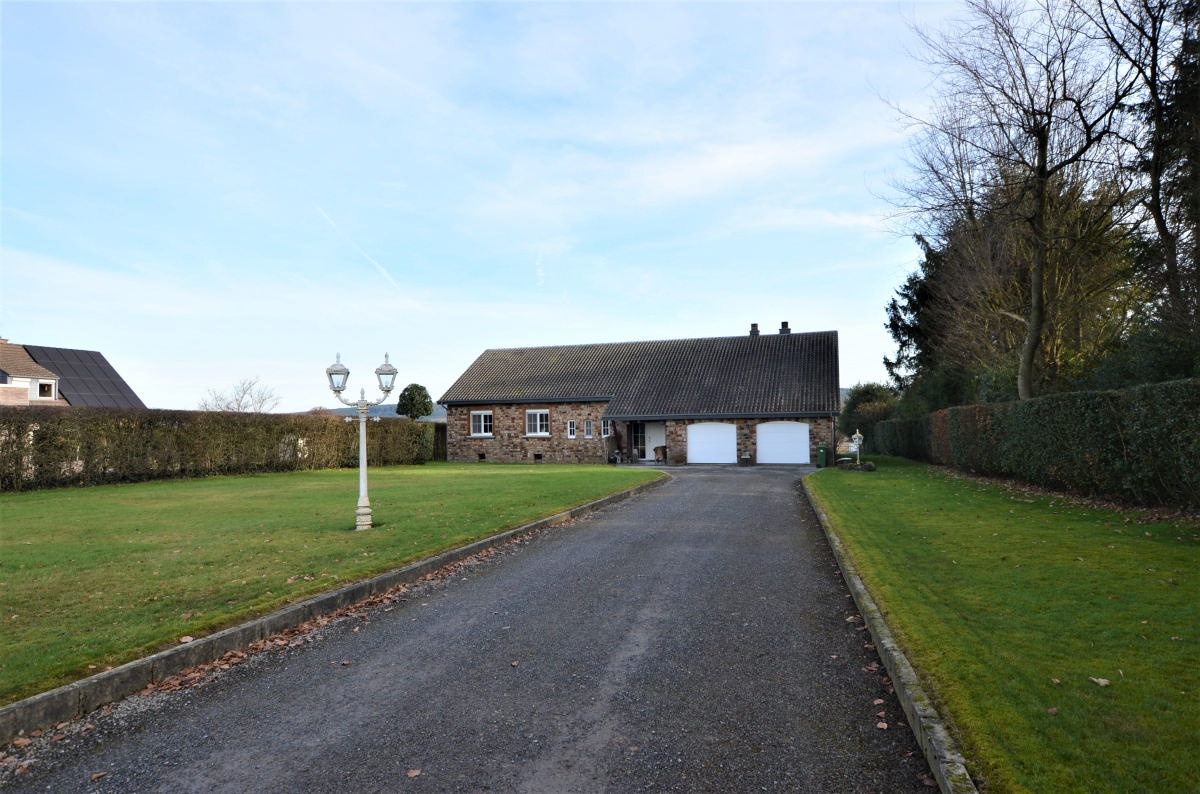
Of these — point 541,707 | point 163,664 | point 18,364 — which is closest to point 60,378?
point 18,364

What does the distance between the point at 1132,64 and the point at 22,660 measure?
65.0 feet

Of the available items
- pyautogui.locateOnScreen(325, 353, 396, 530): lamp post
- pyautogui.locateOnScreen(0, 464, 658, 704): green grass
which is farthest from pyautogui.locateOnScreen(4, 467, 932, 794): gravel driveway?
pyautogui.locateOnScreen(325, 353, 396, 530): lamp post

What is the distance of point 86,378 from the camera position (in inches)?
1682

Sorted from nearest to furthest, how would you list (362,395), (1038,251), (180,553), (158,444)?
(180,553) → (362,395) → (1038,251) → (158,444)

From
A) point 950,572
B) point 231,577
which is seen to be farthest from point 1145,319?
point 231,577

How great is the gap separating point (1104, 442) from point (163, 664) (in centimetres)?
1394

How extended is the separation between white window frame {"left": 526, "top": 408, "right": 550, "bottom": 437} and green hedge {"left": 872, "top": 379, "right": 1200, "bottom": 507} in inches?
782

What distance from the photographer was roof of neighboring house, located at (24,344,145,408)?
41.1 meters

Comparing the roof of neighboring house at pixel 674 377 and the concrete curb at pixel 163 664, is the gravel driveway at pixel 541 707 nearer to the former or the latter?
the concrete curb at pixel 163 664

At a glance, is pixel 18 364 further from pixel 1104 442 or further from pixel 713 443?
pixel 1104 442

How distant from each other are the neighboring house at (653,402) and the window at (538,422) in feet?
0.17

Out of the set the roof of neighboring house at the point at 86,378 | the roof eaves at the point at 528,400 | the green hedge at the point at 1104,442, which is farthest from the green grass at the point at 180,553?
the roof of neighboring house at the point at 86,378

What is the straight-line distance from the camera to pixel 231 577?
24.0ft

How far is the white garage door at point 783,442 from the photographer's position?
96.4ft
